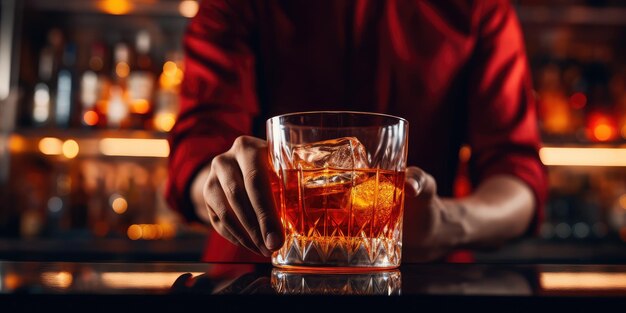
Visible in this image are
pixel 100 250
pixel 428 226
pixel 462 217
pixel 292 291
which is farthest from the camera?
pixel 100 250

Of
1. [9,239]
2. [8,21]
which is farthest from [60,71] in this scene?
[9,239]

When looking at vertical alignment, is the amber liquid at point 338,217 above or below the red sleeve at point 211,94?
below

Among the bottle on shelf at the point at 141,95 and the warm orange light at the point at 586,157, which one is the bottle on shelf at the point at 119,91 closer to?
the bottle on shelf at the point at 141,95

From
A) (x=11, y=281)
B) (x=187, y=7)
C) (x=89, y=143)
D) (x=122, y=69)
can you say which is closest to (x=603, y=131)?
(x=187, y=7)

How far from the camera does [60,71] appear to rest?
2400 millimetres

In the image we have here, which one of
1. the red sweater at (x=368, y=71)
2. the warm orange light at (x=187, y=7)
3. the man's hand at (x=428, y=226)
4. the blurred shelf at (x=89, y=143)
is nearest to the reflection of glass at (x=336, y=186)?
the man's hand at (x=428, y=226)

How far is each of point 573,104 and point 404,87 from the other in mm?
1640

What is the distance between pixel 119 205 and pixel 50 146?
34 cm

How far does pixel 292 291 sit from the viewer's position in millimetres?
331

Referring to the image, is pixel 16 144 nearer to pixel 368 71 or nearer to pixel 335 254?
pixel 368 71

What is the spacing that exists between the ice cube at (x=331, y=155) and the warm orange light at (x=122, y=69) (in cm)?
205

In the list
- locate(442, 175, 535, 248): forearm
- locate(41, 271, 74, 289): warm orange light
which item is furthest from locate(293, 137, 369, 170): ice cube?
locate(442, 175, 535, 248): forearm

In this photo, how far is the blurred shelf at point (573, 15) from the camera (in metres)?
2.36

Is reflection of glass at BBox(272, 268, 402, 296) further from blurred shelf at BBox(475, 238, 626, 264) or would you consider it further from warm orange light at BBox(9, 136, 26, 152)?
warm orange light at BBox(9, 136, 26, 152)
